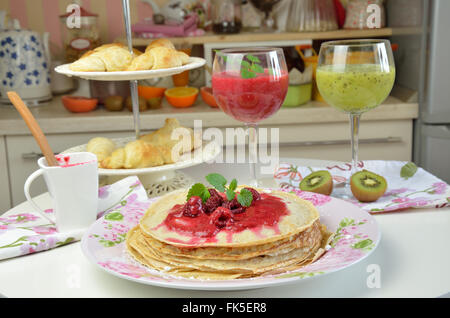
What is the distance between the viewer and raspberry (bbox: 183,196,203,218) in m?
0.89

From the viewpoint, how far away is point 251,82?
1.17 metres

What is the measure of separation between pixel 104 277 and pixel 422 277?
1.64ft

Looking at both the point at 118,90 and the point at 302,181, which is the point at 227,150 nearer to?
the point at 118,90

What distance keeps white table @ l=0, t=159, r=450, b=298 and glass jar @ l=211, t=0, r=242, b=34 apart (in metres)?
1.87

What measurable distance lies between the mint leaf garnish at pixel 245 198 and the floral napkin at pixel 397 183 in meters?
0.32

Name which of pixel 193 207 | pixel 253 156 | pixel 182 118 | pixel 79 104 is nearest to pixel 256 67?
pixel 253 156

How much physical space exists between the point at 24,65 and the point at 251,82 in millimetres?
1795

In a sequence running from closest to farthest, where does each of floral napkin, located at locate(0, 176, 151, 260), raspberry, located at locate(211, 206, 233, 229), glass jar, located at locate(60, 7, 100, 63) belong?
1. raspberry, located at locate(211, 206, 233, 229)
2. floral napkin, located at locate(0, 176, 151, 260)
3. glass jar, located at locate(60, 7, 100, 63)

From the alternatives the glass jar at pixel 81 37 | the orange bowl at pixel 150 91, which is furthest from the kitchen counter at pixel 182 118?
the glass jar at pixel 81 37

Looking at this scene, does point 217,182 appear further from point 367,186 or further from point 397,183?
point 397,183

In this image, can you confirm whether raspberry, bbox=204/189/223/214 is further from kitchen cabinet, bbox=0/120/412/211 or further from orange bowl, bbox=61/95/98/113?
orange bowl, bbox=61/95/98/113

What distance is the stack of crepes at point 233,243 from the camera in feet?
2.65

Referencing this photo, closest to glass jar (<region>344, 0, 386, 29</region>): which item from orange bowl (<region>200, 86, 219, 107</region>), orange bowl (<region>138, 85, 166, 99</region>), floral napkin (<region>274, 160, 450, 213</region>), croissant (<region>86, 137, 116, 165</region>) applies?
orange bowl (<region>200, 86, 219, 107</region>)
